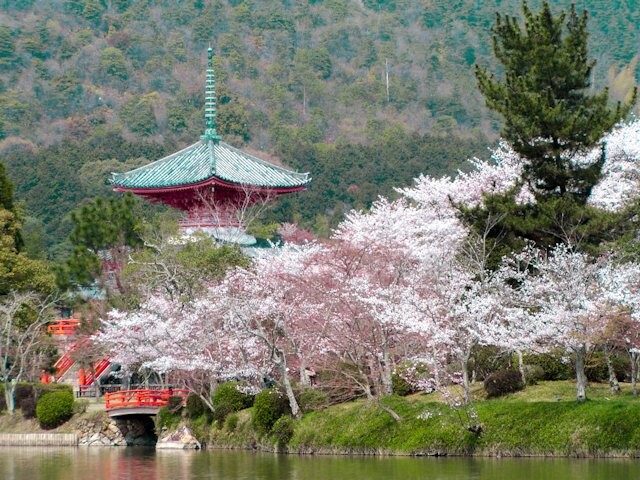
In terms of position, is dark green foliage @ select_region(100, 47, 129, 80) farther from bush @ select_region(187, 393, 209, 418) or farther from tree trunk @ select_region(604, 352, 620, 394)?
tree trunk @ select_region(604, 352, 620, 394)

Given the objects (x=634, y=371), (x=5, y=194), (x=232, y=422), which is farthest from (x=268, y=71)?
(x=634, y=371)

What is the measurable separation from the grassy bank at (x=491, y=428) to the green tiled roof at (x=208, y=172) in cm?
1345

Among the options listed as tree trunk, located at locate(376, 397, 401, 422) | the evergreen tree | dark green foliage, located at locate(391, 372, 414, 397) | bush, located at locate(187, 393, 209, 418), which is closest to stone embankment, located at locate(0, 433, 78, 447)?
bush, located at locate(187, 393, 209, 418)

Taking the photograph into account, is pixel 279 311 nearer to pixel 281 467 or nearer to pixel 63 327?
pixel 281 467

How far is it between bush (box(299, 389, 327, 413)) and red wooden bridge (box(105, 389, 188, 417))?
17.4 ft

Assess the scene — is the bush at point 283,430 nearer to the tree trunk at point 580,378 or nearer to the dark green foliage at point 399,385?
the dark green foliage at point 399,385

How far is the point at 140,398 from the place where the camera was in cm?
3456

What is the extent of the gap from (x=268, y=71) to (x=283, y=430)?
79.2m

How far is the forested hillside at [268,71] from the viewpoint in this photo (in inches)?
3674

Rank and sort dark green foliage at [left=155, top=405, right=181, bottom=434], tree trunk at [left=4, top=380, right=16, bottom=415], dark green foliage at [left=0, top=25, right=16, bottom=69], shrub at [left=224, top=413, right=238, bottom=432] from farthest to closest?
dark green foliage at [left=0, top=25, right=16, bottom=69] → tree trunk at [left=4, top=380, right=16, bottom=415] → dark green foliage at [left=155, top=405, right=181, bottom=434] → shrub at [left=224, top=413, right=238, bottom=432]

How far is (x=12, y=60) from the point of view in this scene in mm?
101062

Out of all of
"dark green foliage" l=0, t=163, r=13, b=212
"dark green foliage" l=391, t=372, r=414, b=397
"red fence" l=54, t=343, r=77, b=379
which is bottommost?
"dark green foliage" l=391, t=372, r=414, b=397

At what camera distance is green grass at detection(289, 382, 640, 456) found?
78.3 ft

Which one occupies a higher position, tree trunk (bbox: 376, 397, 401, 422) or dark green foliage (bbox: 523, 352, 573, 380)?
dark green foliage (bbox: 523, 352, 573, 380)
